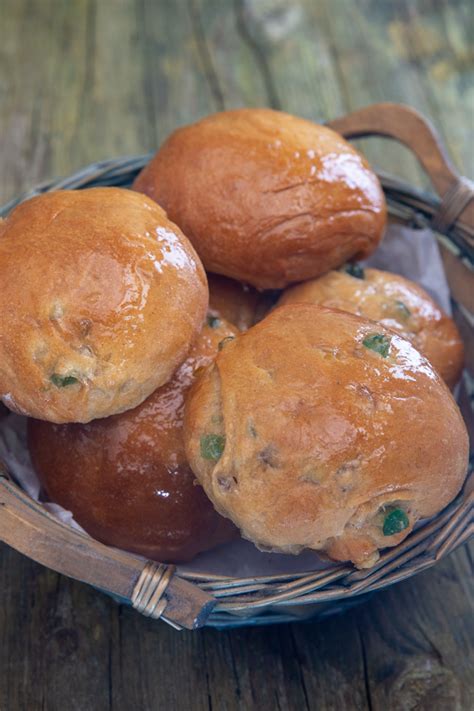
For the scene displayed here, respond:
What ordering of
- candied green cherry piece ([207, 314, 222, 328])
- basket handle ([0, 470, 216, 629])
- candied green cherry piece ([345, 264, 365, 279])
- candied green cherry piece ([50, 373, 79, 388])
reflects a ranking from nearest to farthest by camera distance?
basket handle ([0, 470, 216, 629]) → candied green cherry piece ([50, 373, 79, 388]) → candied green cherry piece ([207, 314, 222, 328]) → candied green cherry piece ([345, 264, 365, 279])

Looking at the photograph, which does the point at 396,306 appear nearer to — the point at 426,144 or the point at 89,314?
the point at 426,144

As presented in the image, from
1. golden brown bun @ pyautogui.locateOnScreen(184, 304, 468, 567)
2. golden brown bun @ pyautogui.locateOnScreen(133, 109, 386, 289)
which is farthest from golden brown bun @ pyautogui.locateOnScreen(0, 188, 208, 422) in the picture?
golden brown bun @ pyautogui.locateOnScreen(133, 109, 386, 289)

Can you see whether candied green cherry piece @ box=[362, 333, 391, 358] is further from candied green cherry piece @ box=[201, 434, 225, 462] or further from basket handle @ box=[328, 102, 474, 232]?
basket handle @ box=[328, 102, 474, 232]

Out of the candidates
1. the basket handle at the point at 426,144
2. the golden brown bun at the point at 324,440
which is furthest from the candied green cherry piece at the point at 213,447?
the basket handle at the point at 426,144

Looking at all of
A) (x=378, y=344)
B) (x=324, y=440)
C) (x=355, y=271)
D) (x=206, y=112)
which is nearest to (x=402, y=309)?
(x=355, y=271)

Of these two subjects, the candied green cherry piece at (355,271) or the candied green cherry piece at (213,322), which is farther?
the candied green cherry piece at (355,271)

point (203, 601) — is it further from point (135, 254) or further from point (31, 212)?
point (31, 212)

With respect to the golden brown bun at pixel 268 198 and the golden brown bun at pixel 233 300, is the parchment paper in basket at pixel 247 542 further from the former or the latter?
the golden brown bun at pixel 233 300
